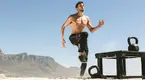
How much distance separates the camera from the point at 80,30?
11.1 metres

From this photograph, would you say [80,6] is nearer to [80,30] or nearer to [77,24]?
[77,24]

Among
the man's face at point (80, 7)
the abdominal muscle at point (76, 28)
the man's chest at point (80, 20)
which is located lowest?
the abdominal muscle at point (76, 28)

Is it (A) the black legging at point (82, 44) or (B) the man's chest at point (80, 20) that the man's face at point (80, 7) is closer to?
(B) the man's chest at point (80, 20)

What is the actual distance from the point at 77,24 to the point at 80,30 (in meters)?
0.20

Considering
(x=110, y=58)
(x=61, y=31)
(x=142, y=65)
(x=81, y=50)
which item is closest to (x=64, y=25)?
(x=61, y=31)

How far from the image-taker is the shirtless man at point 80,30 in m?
10.8

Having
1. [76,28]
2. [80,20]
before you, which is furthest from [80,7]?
[76,28]

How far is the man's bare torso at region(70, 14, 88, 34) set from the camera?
11.1 meters

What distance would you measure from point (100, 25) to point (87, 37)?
79 cm

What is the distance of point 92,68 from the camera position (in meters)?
11.3

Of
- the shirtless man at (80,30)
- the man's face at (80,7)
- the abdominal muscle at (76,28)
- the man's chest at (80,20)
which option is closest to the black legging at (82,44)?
the shirtless man at (80,30)

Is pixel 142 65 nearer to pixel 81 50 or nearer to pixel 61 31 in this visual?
pixel 81 50

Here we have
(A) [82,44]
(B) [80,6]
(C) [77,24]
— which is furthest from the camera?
(B) [80,6]

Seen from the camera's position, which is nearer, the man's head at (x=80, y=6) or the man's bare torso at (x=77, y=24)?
the man's bare torso at (x=77, y=24)
